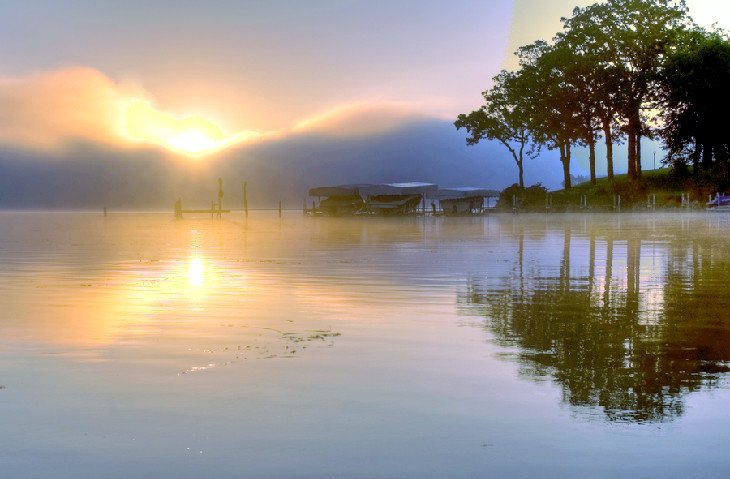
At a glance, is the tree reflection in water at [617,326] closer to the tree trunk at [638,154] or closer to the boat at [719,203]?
the boat at [719,203]

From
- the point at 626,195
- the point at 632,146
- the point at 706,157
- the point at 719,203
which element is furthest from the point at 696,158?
the point at 719,203

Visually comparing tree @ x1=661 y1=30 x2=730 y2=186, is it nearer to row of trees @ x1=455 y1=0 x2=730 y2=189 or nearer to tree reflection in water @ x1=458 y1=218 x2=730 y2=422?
row of trees @ x1=455 y1=0 x2=730 y2=189

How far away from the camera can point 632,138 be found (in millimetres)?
97438

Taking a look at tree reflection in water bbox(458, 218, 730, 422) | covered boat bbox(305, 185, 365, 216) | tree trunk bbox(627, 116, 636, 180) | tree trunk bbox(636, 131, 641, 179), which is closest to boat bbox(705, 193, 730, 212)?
tree trunk bbox(627, 116, 636, 180)

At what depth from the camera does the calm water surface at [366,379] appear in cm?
631

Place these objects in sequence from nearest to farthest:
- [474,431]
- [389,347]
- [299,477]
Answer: [299,477], [474,431], [389,347]

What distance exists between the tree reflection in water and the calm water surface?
41mm

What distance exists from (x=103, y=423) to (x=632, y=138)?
94925 mm

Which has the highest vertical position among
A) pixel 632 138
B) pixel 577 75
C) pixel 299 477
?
pixel 577 75

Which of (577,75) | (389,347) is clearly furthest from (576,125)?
(389,347)

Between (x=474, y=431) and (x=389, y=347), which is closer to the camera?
(x=474, y=431)

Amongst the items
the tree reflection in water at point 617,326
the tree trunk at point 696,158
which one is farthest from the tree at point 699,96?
the tree reflection in water at point 617,326

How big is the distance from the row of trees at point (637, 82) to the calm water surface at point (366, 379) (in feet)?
259

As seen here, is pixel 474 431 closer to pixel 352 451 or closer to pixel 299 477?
pixel 352 451
